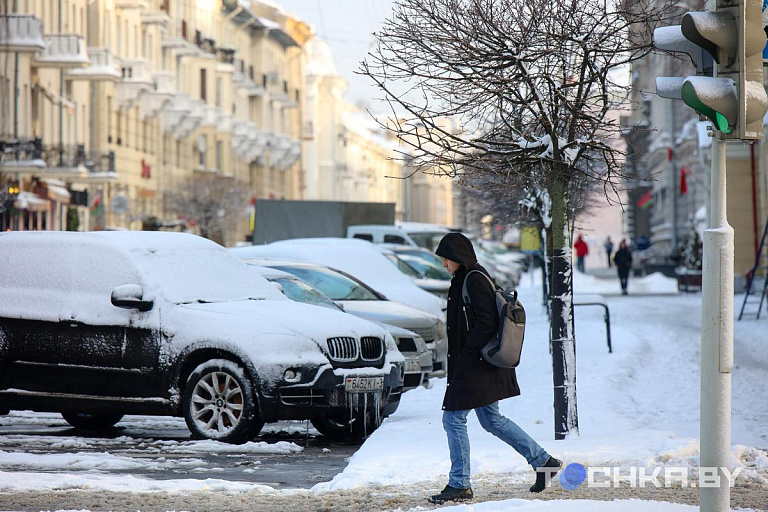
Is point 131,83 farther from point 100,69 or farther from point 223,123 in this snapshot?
point 223,123

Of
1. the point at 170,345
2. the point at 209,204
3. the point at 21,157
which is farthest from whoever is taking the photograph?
the point at 209,204

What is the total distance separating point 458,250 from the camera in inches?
333

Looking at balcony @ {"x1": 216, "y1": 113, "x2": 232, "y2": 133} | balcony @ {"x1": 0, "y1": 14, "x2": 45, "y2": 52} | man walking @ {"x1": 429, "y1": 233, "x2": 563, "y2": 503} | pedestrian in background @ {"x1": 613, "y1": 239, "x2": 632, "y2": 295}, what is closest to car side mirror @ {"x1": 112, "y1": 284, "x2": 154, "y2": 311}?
man walking @ {"x1": 429, "y1": 233, "x2": 563, "y2": 503}

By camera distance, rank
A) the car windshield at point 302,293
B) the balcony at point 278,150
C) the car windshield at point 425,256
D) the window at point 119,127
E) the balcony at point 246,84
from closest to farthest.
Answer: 1. the car windshield at point 302,293
2. the car windshield at point 425,256
3. the window at point 119,127
4. the balcony at point 246,84
5. the balcony at point 278,150

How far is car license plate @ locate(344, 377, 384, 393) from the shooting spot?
38.3 ft

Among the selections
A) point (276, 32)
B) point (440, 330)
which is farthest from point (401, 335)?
Answer: point (276, 32)

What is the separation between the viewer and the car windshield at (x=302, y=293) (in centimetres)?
1495

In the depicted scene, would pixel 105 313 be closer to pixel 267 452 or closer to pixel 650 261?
pixel 267 452

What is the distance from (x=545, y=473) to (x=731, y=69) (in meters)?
3.07

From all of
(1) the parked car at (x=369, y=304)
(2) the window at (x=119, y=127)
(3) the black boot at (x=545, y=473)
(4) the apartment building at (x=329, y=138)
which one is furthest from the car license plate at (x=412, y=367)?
(4) the apartment building at (x=329, y=138)

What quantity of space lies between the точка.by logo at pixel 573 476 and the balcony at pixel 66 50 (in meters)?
41.6

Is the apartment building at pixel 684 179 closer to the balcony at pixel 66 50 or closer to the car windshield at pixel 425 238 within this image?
the car windshield at pixel 425 238

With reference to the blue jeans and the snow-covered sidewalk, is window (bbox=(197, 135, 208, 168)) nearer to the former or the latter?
the snow-covered sidewalk

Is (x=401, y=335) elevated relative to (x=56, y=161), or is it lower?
lower
